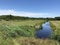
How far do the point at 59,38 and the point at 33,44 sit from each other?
622 centimetres

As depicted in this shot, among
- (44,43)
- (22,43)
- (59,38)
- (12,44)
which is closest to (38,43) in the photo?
(44,43)

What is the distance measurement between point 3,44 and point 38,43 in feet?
11.8

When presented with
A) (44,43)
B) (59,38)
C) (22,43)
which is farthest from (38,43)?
(59,38)

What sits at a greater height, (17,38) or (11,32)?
(11,32)

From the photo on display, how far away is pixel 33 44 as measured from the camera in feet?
46.9

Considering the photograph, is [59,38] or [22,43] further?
[59,38]

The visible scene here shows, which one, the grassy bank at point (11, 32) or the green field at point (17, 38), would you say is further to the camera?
the green field at point (17, 38)

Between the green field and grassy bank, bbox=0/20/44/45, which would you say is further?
the green field

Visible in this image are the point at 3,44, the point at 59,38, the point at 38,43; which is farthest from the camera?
the point at 59,38

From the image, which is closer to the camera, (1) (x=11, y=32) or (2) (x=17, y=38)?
(2) (x=17, y=38)

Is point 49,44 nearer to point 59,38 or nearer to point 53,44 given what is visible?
point 53,44

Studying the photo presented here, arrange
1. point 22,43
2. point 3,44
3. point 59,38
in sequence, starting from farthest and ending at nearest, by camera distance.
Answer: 1. point 59,38
2. point 22,43
3. point 3,44

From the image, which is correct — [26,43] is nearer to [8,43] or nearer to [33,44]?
[33,44]

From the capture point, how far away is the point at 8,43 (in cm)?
1271
